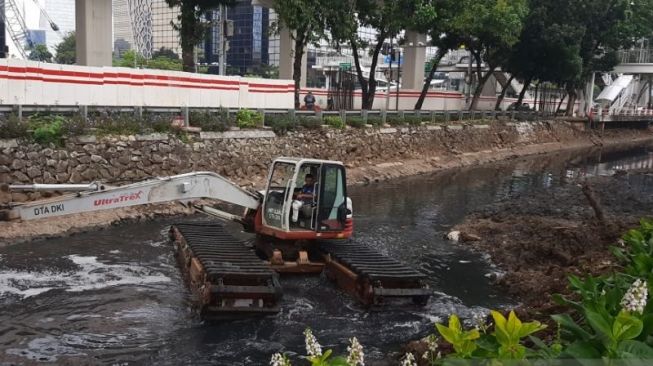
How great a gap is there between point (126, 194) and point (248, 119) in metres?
12.6

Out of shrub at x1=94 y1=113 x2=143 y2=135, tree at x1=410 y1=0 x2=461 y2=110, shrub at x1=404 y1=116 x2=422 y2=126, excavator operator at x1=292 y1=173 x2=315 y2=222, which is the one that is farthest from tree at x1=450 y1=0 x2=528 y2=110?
excavator operator at x1=292 y1=173 x2=315 y2=222

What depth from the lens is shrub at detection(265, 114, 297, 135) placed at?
23.8 meters

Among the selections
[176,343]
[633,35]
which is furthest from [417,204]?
[633,35]

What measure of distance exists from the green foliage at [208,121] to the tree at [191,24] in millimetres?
6120

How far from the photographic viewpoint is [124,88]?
19531mm

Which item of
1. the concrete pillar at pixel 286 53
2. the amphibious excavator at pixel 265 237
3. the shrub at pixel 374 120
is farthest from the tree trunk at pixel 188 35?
the amphibious excavator at pixel 265 237

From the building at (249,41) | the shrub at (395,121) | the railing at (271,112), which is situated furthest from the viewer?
the building at (249,41)

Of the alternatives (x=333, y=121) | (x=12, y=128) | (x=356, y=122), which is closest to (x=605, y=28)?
(x=356, y=122)

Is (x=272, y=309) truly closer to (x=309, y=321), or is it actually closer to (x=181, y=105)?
(x=309, y=321)

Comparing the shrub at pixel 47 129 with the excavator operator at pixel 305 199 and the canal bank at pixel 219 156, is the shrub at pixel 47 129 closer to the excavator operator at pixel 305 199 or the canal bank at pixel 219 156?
the canal bank at pixel 219 156

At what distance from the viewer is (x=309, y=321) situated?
10.2 m

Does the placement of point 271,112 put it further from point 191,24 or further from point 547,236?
point 547,236

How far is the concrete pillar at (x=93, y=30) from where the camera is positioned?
23.9 metres

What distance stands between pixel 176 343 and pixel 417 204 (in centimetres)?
1414
